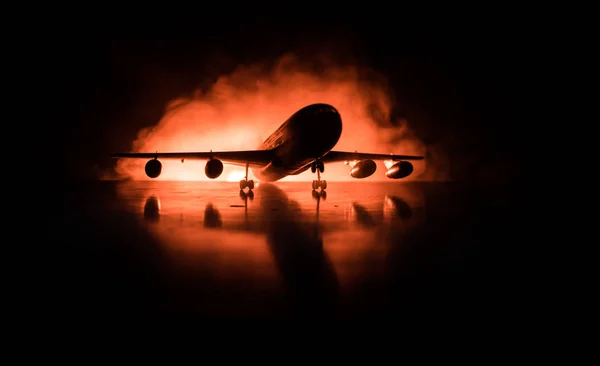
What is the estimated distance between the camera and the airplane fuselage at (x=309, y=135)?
13055mm

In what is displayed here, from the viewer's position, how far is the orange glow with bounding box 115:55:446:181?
30203 millimetres

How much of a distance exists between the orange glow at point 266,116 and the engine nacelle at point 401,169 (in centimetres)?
987

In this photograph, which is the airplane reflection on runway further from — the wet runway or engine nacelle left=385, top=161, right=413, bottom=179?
engine nacelle left=385, top=161, right=413, bottom=179

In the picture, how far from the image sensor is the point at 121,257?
4.05 metres

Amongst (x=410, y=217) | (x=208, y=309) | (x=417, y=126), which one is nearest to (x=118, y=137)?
(x=417, y=126)

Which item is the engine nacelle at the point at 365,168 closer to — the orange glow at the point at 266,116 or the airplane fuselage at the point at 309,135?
the airplane fuselage at the point at 309,135

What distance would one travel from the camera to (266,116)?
32781 millimetres

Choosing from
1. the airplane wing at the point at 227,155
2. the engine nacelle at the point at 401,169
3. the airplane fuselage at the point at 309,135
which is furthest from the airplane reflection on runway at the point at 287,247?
the engine nacelle at the point at 401,169

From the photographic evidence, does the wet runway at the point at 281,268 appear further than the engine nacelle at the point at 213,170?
No

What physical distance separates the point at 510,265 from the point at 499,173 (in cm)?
2907

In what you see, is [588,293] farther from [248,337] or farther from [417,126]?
[417,126]

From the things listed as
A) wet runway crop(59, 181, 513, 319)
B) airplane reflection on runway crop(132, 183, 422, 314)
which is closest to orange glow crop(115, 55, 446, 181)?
airplane reflection on runway crop(132, 183, 422, 314)

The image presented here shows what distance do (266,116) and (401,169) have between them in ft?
55.2

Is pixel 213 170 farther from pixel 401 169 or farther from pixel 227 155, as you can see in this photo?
pixel 401 169
